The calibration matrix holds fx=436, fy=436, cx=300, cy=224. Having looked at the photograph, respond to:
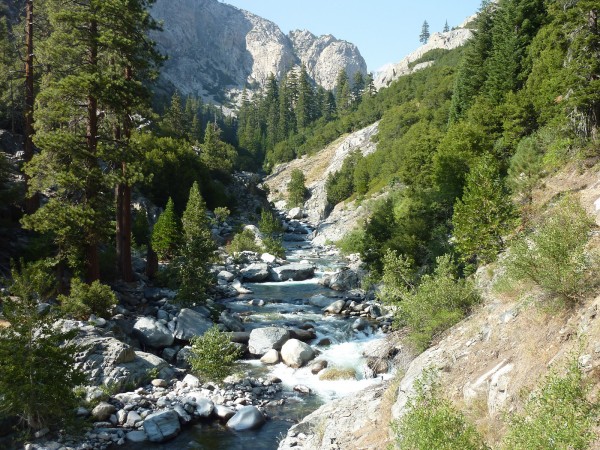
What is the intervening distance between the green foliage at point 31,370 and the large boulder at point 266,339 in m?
9.42

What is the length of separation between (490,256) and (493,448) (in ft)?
44.9

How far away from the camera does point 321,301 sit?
29.8 metres

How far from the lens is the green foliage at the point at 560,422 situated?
5109 mm

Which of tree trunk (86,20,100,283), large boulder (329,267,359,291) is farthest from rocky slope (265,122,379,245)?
tree trunk (86,20,100,283)

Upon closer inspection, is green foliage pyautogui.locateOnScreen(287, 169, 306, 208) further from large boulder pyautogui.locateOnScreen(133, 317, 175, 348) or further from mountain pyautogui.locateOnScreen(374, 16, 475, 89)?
large boulder pyautogui.locateOnScreen(133, 317, 175, 348)

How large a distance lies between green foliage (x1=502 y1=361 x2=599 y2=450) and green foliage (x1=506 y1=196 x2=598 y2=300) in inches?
141

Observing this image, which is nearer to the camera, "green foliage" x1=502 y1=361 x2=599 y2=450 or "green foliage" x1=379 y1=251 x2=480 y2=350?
"green foliage" x1=502 y1=361 x2=599 y2=450

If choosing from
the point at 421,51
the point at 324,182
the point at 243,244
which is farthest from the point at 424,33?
the point at 243,244

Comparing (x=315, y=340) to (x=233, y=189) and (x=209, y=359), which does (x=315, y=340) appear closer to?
(x=209, y=359)

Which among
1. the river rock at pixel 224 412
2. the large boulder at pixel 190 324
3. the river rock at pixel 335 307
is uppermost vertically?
the large boulder at pixel 190 324

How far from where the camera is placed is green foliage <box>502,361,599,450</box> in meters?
5.11

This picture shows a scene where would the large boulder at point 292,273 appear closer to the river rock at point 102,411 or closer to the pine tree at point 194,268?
the pine tree at point 194,268

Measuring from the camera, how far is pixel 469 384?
9.77m

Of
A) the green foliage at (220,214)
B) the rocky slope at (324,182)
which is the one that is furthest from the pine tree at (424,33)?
the green foliage at (220,214)
